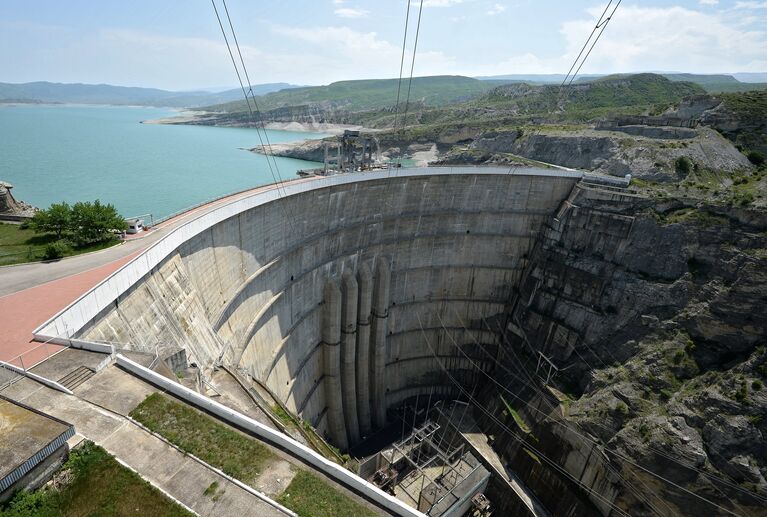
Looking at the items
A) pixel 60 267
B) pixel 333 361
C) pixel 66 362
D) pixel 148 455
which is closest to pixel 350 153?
pixel 333 361

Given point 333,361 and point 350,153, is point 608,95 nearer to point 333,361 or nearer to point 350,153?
point 350,153

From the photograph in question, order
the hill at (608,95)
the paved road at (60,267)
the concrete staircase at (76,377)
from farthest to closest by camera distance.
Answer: the hill at (608,95), the paved road at (60,267), the concrete staircase at (76,377)

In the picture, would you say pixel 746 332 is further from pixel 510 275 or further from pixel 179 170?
pixel 179 170

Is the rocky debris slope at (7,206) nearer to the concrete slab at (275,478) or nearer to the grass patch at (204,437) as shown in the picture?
the grass patch at (204,437)

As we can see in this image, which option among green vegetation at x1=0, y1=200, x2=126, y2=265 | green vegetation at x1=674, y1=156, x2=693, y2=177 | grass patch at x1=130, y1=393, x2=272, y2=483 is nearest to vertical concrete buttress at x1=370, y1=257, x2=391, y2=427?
green vegetation at x1=0, y1=200, x2=126, y2=265

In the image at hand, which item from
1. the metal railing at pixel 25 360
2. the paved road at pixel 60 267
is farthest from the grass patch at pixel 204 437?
the paved road at pixel 60 267

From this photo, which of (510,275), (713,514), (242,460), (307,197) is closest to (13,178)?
(307,197)
